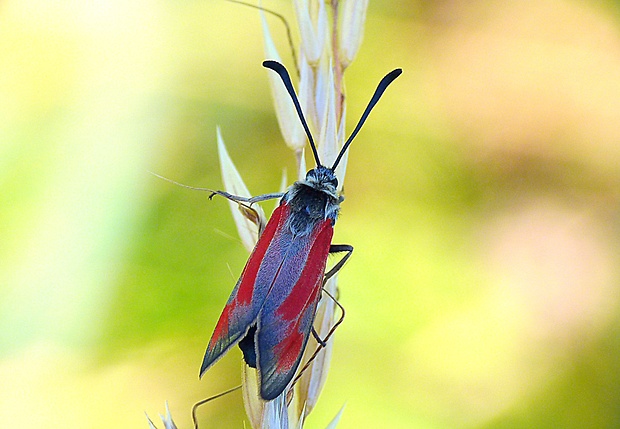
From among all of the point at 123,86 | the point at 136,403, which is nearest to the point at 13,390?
the point at 136,403

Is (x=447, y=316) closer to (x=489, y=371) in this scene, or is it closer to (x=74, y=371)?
(x=489, y=371)

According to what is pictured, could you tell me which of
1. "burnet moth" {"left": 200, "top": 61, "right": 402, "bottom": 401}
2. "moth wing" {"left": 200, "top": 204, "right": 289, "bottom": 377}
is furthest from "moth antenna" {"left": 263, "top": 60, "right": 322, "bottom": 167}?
"moth wing" {"left": 200, "top": 204, "right": 289, "bottom": 377}

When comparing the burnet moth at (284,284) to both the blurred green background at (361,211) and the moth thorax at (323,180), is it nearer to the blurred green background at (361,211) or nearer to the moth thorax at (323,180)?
the moth thorax at (323,180)

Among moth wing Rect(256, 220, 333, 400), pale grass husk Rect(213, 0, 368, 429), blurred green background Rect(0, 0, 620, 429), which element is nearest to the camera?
moth wing Rect(256, 220, 333, 400)

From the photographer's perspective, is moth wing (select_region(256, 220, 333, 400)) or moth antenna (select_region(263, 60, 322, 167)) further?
moth antenna (select_region(263, 60, 322, 167))

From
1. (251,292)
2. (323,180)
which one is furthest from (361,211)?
(251,292)

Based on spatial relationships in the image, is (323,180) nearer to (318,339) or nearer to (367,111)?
(367,111)

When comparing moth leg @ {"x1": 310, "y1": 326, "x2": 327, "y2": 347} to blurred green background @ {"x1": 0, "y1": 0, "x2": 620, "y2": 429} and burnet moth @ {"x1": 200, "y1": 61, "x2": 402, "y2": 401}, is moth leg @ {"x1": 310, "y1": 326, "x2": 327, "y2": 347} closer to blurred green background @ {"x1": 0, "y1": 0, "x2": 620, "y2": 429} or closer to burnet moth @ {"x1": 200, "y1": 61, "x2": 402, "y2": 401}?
burnet moth @ {"x1": 200, "y1": 61, "x2": 402, "y2": 401}
